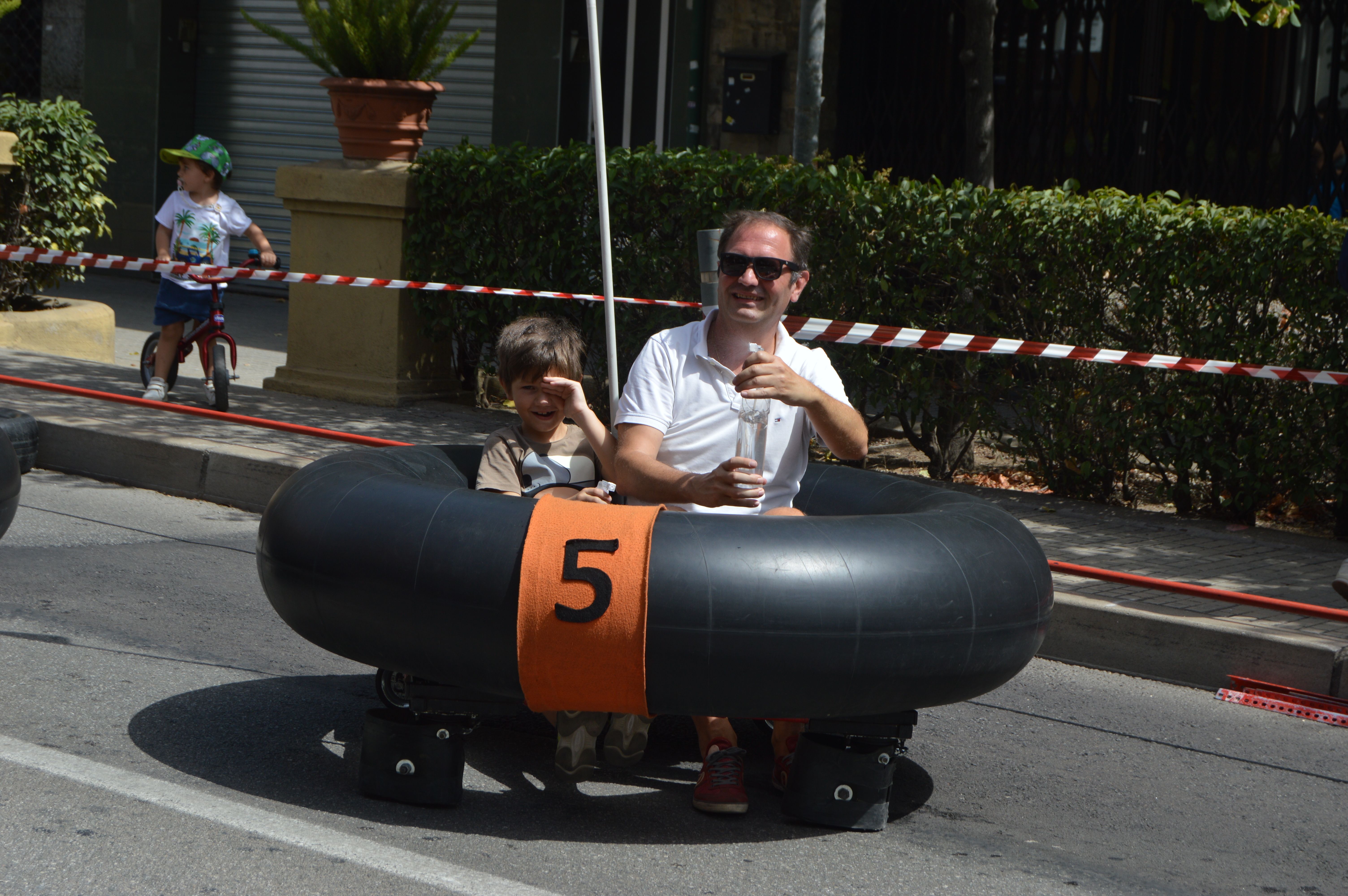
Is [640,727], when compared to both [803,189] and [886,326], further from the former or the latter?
[803,189]

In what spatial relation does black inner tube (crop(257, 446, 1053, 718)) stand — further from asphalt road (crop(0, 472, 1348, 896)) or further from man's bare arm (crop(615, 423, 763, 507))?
asphalt road (crop(0, 472, 1348, 896))

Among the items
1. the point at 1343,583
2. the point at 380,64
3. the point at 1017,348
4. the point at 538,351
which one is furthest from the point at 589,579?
the point at 380,64

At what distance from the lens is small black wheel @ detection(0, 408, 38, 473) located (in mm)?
7555

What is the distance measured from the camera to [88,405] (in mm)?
8641

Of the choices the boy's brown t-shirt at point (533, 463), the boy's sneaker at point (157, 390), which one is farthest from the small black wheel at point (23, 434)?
the boy's brown t-shirt at point (533, 463)

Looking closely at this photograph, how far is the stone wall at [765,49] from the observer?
13.2 m

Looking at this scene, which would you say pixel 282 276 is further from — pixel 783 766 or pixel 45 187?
pixel 783 766

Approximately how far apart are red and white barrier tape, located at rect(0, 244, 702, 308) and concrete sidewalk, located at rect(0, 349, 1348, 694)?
77cm

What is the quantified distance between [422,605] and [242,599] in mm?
2458

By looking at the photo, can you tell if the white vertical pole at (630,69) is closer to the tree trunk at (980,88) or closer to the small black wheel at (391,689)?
the tree trunk at (980,88)

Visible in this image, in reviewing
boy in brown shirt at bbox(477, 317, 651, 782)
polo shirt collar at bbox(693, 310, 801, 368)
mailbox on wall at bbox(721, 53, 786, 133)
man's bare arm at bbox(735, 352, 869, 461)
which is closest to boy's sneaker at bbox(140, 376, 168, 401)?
boy in brown shirt at bbox(477, 317, 651, 782)

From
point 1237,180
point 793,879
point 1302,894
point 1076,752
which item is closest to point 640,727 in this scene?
point 793,879

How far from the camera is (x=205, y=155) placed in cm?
916

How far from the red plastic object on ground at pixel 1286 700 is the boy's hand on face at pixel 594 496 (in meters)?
2.27
